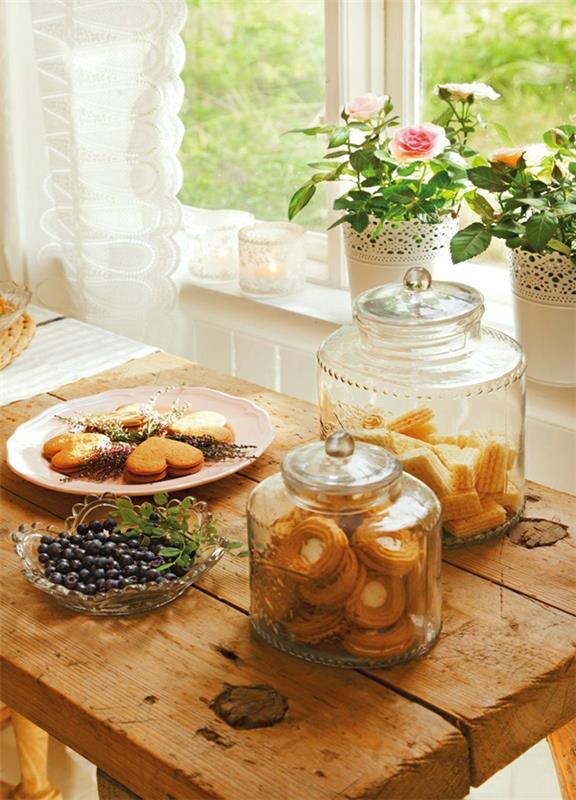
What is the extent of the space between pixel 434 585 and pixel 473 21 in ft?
3.85

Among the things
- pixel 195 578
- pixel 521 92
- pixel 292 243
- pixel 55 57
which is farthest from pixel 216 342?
pixel 195 578

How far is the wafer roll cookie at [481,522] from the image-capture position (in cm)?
113

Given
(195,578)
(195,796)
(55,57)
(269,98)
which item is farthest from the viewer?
(269,98)

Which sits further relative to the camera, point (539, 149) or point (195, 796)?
point (539, 149)

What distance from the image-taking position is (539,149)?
62.1 inches

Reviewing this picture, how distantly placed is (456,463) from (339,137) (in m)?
0.81

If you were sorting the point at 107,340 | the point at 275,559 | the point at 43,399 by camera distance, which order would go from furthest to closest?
1. the point at 107,340
2. the point at 43,399
3. the point at 275,559

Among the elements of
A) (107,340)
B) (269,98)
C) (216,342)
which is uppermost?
(269,98)

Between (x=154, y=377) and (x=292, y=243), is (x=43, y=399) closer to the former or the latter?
(x=154, y=377)

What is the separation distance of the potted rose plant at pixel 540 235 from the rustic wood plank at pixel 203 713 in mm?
735

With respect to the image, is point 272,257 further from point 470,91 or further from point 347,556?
point 347,556

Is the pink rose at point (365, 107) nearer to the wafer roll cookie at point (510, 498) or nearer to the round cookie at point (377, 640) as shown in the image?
the wafer roll cookie at point (510, 498)

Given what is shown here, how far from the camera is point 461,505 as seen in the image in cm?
111

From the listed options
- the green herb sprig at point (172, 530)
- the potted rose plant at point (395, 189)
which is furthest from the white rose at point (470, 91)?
the green herb sprig at point (172, 530)
